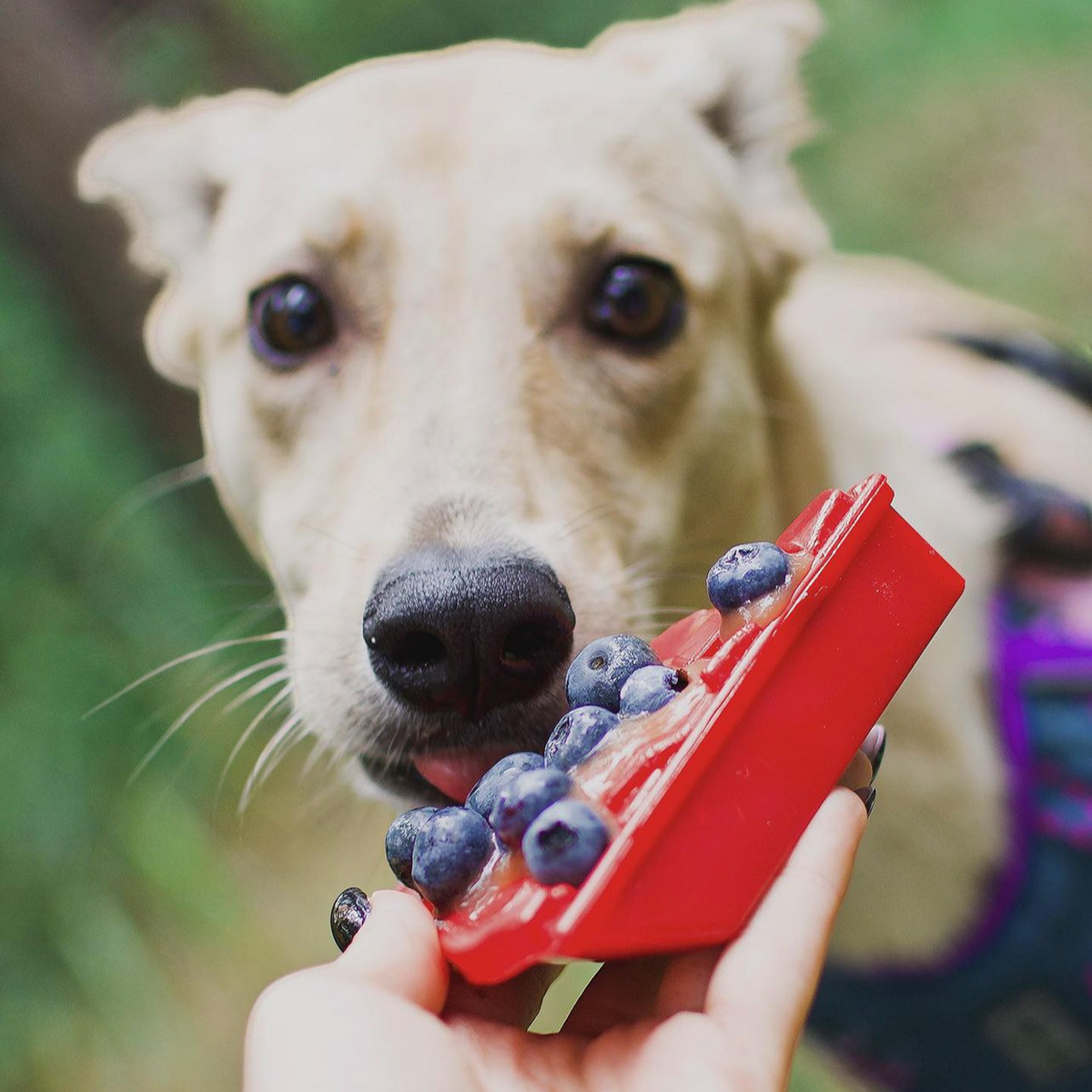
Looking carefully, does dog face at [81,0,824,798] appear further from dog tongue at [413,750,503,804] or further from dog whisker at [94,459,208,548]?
dog whisker at [94,459,208,548]

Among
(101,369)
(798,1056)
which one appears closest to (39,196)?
(101,369)

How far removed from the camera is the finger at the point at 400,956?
3.40 ft

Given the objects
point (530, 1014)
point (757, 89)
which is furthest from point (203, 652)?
point (757, 89)

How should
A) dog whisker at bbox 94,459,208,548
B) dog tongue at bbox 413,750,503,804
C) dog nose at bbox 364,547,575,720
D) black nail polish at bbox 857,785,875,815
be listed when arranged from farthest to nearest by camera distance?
dog whisker at bbox 94,459,208,548
dog tongue at bbox 413,750,503,804
dog nose at bbox 364,547,575,720
black nail polish at bbox 857,785,875,815

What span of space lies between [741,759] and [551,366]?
848mm

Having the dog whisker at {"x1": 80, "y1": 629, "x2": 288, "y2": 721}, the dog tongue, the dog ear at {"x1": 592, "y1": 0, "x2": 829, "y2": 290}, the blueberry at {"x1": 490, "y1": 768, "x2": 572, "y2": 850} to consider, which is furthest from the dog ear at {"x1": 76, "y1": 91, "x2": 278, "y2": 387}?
the blueberry at {"x1": 490, "y1": 768, "x2": 572, "y2": 850}

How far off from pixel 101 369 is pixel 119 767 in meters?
1.47

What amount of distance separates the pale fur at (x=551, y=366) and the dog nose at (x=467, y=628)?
7cm

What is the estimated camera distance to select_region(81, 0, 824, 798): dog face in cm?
144

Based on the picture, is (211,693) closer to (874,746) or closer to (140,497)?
(874,746)

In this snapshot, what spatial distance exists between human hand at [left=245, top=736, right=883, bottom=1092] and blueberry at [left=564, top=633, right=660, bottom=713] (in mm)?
238

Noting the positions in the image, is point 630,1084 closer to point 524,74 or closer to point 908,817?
point 908,817

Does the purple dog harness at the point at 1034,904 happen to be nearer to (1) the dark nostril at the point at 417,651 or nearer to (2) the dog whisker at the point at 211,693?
(1) the dark nostril at the point at 417,651

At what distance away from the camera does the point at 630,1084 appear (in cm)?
105
